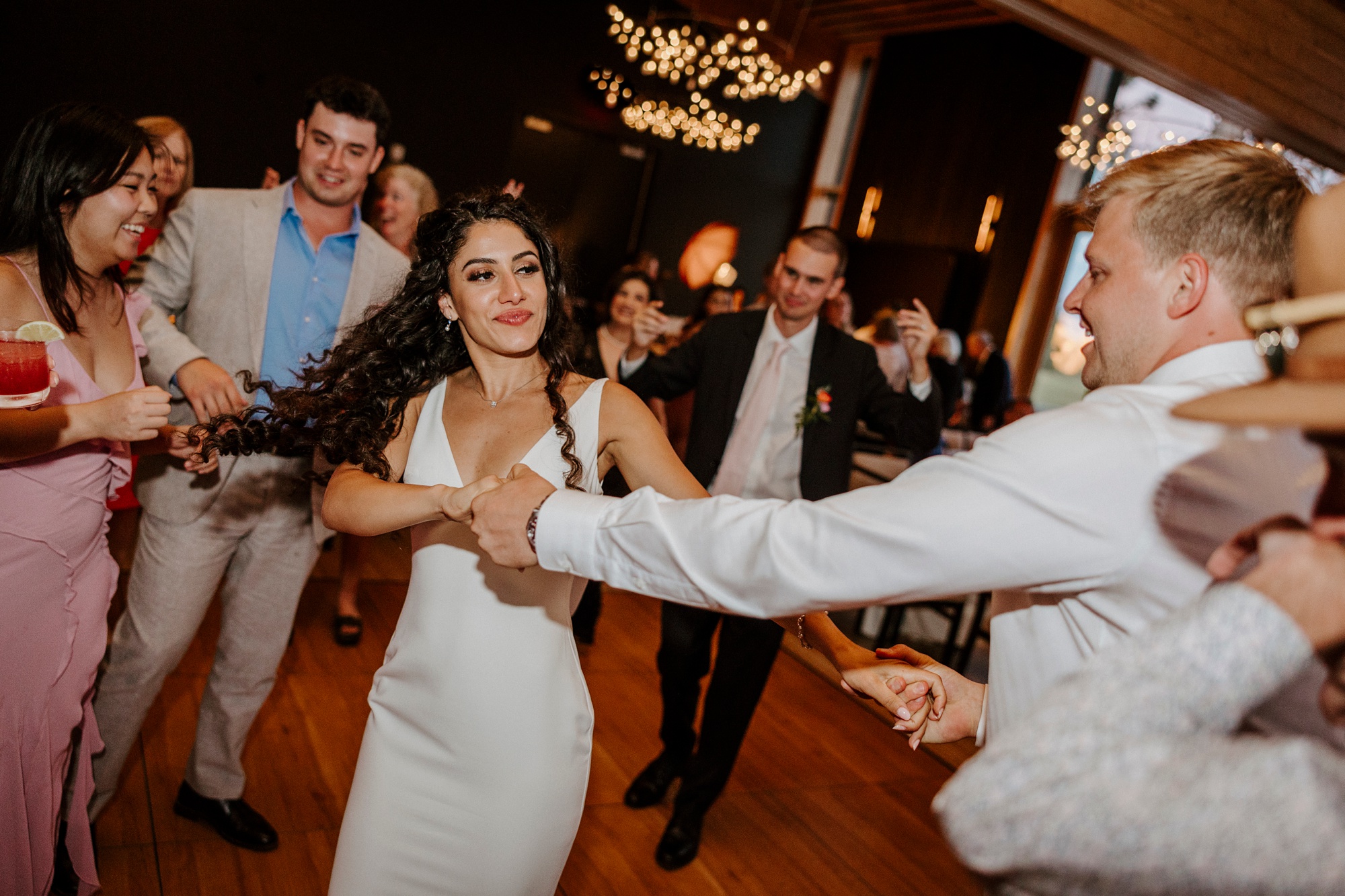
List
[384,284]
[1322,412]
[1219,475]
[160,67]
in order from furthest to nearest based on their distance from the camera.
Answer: [160,67] < [384,284] < [1219,475] < [1322,412]

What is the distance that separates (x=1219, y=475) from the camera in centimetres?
96

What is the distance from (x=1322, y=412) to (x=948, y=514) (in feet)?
1.37

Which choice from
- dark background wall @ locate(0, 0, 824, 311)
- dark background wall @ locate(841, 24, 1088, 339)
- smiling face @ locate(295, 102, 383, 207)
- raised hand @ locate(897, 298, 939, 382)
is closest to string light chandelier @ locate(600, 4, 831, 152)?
dark background wall @ locate(0, 0, 824, 311)

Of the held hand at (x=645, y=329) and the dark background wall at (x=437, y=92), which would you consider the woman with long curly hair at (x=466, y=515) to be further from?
the dark background wall at (x=437, y=92)

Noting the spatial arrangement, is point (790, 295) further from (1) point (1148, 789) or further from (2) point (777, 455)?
(1) point (1148, 789)

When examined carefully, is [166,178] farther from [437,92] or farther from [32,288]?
[437,92]

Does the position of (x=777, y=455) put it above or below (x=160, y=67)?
below

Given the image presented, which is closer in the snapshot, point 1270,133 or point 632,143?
point 1270,133

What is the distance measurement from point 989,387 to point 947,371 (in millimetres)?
2032

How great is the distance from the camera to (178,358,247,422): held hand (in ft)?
7.06

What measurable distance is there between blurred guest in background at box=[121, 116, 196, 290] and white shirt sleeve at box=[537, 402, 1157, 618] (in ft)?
6.85

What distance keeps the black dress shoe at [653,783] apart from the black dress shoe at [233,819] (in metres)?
1.15

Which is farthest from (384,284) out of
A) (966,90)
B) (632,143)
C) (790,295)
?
(966,90)

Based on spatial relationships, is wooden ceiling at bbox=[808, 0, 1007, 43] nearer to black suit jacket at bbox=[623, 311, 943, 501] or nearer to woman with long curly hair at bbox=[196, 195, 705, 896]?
black suit jacket at bbox=[623, 311, 943, 501]
